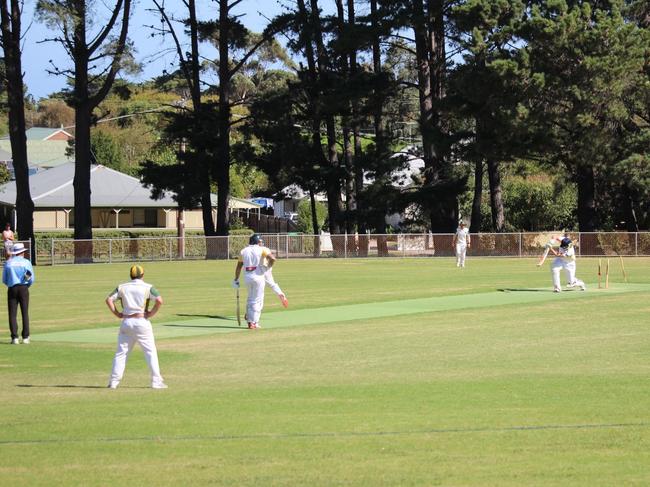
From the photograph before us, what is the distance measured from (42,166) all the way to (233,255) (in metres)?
66.3

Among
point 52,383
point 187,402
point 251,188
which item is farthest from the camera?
point 251,188

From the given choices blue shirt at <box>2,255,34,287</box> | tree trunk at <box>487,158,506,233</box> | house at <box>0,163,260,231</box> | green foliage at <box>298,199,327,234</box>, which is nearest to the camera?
blue shirt at <box>2,255,34,287</box>

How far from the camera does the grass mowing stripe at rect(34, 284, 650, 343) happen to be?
22.5m

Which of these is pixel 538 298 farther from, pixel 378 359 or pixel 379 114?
pixel 379 114

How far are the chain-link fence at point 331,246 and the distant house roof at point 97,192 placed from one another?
2191cm

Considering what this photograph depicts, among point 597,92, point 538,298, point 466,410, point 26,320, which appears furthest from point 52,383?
point 597,92

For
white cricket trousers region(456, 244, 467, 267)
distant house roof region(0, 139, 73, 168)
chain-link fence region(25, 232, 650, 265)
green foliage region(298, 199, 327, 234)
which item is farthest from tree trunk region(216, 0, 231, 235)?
distant house roof region(0, 139, 73, 168)

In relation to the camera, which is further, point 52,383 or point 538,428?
point 52,383

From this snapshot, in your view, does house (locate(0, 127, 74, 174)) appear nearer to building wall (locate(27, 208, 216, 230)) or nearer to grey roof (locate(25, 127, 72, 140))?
grey roof (locate(25, 127, 72, 140))

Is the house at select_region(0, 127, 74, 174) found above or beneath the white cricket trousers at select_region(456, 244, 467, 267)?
above

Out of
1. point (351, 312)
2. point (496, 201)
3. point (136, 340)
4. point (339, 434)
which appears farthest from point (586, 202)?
point (339, 434)

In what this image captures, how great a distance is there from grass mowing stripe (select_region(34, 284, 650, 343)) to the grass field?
8cm

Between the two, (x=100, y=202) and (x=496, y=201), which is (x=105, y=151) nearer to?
(x=100, y=202)

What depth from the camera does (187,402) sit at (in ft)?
44.1
